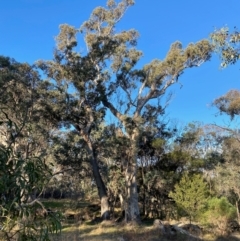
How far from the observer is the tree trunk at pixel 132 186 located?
17.4 m

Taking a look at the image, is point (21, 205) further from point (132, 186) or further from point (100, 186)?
point (100, 186)

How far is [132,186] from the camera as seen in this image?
1794 cm

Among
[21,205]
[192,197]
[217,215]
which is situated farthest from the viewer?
[217,215]

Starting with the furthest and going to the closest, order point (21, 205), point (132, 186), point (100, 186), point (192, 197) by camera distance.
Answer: point (100, 186) → point (132, 186) → point (192, 197) → point (21, 205)

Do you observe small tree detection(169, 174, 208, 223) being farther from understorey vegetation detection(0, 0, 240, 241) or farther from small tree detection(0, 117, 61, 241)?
small tree detection(0, 117, 61, 241)

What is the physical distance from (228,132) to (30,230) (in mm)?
22074

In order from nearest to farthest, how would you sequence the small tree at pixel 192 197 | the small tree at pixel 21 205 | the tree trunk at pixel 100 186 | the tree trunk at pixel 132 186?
1. the small tree at pixel 21 205
2. the small tree at pixel 192 197
3. the tree trunk at pixel 132 186
4. the tree trunk at pixel 100 186

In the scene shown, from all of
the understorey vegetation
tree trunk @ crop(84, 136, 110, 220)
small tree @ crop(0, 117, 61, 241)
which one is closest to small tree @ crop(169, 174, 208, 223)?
the understorey vegetation

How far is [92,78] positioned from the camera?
57.4 ft

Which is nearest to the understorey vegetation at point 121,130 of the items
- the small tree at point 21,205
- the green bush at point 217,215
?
the green bush at point 217,215

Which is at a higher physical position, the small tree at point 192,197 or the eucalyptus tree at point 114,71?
the eucalyptus tree at point 114,71

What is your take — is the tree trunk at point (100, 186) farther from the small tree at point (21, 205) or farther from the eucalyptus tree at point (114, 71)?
the small tree at point (21, 205)

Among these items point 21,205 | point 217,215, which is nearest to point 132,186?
point 217,215

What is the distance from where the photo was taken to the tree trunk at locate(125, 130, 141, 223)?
1744cm
